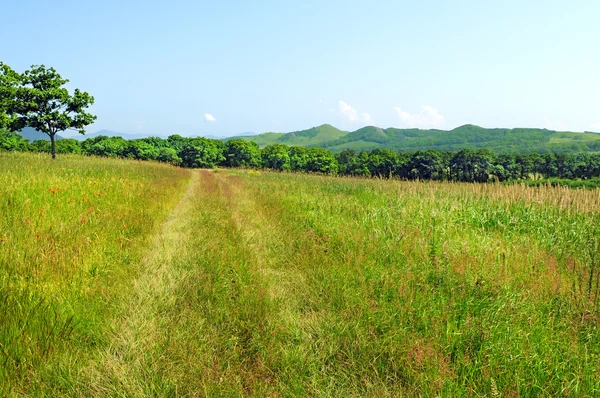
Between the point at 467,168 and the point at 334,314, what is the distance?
14196 centimetres

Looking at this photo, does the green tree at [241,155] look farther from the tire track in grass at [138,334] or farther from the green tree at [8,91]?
the tire track in grass at [138,334]

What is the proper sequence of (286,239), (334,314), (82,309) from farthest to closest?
(286,239) → (334,314) → (82,309)

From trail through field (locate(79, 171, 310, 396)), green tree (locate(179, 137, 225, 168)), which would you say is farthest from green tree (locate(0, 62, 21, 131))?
green tree (locate(179, 137, 225, 168))

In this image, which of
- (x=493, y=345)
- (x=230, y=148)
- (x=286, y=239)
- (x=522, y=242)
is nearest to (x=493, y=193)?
(x=522, y=242)

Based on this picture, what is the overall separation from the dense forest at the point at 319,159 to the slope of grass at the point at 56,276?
8295cm

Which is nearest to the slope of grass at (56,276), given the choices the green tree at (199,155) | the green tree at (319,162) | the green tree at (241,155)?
the green tree at (199,155)

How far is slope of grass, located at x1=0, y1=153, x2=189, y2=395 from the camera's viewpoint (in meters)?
2.57

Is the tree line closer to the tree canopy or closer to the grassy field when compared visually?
the tree canopy

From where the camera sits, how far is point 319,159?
123 meters

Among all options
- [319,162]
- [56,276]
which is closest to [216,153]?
[319,162]

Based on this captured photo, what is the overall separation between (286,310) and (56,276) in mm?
3028

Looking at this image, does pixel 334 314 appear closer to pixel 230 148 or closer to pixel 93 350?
pixel 93 350

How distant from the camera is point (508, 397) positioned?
2295 mm

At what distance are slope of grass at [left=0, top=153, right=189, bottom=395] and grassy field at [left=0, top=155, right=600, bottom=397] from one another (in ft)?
0.07
